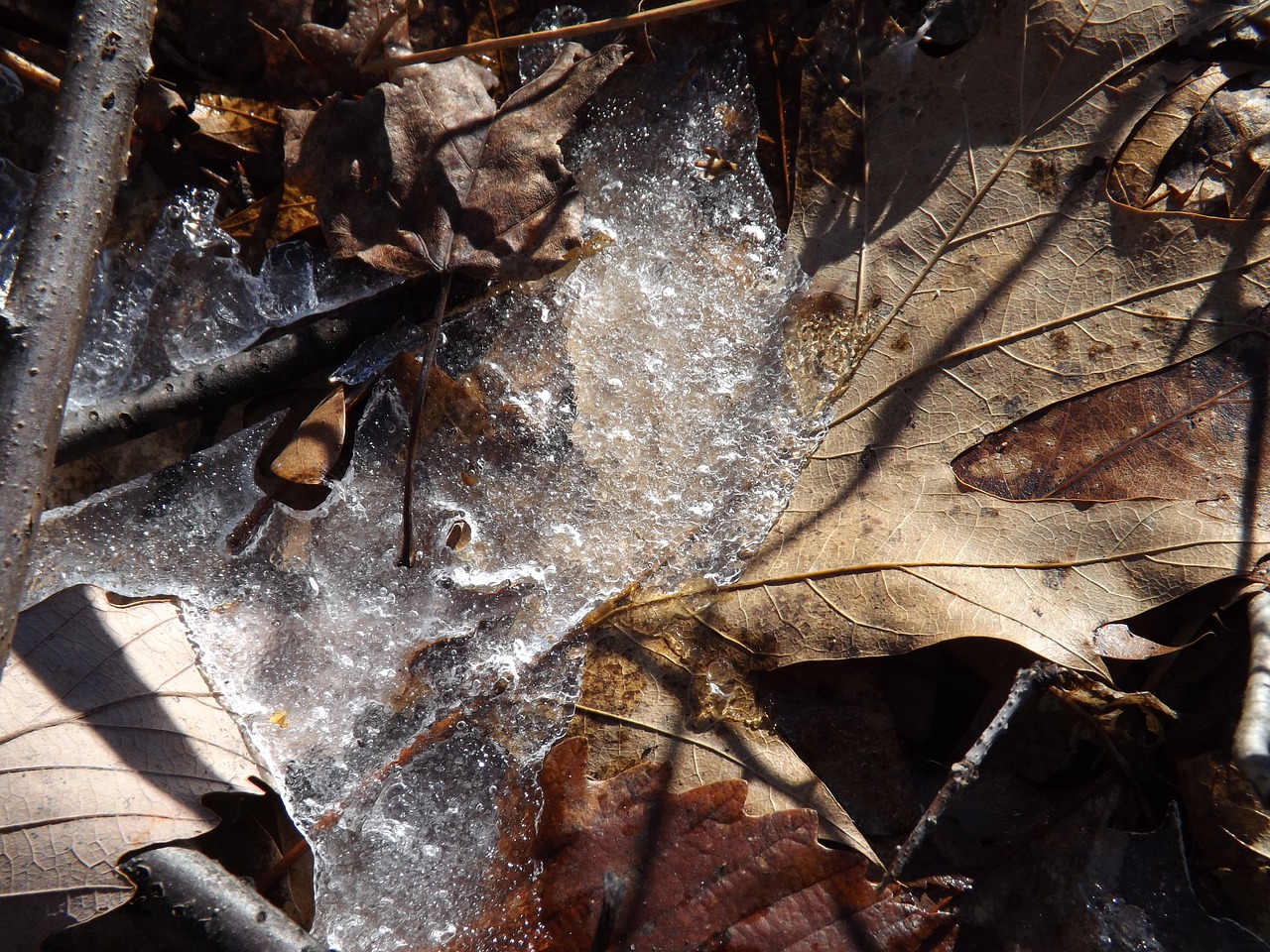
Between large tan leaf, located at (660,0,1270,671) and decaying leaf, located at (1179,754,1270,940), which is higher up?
large tan leaf, located at (660,0,1270,671)

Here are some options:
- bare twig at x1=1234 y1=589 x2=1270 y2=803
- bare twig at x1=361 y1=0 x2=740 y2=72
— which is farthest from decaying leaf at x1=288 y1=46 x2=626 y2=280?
bare twig at x1=1234 y1=589 x2=1270 y2=803

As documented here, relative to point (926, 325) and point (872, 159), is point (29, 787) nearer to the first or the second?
point (926, 325)

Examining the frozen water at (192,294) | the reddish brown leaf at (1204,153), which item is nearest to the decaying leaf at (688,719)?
the frozen water at (192,294)

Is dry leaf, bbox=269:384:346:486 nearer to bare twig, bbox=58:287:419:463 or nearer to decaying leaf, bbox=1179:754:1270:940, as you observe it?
bare twig, bbox=58:287:419:463

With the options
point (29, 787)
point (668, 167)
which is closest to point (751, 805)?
point (29, 787)

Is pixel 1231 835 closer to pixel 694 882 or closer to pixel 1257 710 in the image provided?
pixel 1257 710

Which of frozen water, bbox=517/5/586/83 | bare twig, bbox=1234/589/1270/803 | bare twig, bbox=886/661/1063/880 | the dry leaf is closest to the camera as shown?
bare twig, bbox=1234/589/1270/803

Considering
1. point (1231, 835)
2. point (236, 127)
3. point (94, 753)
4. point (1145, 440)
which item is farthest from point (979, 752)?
point (236, 127)

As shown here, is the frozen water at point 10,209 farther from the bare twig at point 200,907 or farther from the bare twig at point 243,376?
the bare twig at point 200,907
